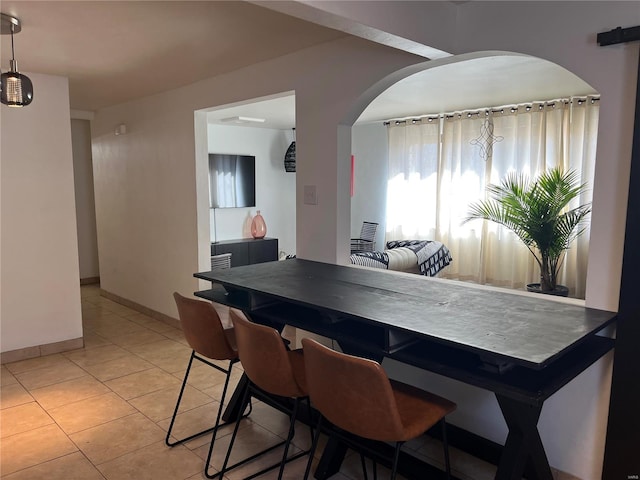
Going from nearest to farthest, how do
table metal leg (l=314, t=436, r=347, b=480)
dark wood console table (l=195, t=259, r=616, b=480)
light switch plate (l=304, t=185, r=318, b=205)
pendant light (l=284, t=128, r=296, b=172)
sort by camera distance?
1. dark wood console table (l=195, t=259, r=616, b=480)
2. table metal leg (l=314, t=436, r=347, b=480)
3. light switch plate (l=304, t=185, r=318, b=205)
4. pendant light (l=284, t=128, r=296, b=172)

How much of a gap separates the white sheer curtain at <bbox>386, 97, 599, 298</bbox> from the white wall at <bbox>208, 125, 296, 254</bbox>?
180 centimetres

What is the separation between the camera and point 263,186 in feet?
24.3

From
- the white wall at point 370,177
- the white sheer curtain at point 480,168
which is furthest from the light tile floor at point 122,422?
the white wall at point 370,177

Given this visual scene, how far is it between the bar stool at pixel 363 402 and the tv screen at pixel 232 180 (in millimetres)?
5161

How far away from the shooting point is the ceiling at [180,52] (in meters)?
2.37

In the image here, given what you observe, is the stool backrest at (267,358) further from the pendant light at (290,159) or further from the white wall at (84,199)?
the pendant light at (290,159)

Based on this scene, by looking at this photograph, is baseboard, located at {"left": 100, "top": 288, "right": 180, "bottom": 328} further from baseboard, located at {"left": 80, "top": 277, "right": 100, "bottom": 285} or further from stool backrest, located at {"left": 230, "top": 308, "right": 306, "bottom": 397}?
stool backrest, located at {"left": 230, "top": 308, "right": 306, "bottom": 397}

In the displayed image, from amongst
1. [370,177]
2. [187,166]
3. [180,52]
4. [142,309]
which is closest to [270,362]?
[180,52]

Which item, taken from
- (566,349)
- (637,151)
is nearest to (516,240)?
(637,151)

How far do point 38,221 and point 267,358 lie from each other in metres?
2.82

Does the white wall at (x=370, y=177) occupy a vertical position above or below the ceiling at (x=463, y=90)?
below

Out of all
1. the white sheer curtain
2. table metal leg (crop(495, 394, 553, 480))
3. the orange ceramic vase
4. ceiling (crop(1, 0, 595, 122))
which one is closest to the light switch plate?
ceiling (crop(1, 0, 595, 122))

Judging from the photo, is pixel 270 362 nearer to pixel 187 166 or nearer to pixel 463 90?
pixel 187 166

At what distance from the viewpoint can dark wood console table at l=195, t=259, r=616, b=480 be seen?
152 centimetres
